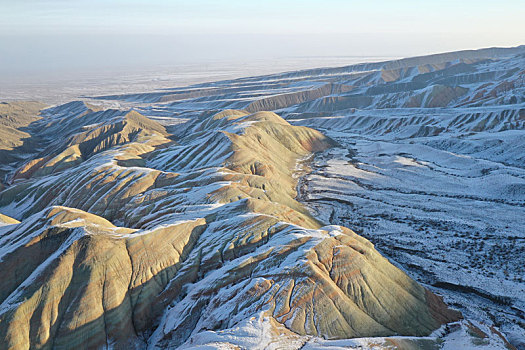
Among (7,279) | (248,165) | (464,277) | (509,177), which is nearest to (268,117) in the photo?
(248,165)

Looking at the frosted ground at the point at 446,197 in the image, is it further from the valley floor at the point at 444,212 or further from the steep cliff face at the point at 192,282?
the steep cliff face at the point at 192,282

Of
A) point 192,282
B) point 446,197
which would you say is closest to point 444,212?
point 446,197

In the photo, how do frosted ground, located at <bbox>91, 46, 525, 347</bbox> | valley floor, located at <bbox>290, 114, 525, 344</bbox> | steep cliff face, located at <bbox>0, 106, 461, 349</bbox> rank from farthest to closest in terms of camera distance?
frosted ground, located at <bbox>91, 46, 525, 347</bbox> < valley floor, located at <bbox>290, 114, 525, 344</bbox> < steep cliff face, located at <bbox>0, 106, 461, 349</bbox>

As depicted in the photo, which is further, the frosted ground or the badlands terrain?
the frosted ground

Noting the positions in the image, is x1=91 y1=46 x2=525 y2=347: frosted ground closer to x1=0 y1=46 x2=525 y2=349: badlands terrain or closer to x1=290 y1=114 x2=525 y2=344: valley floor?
x1=290 y1=114 x2=525 y2=344: valley floor

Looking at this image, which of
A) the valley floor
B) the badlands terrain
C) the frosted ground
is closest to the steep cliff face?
the badlands terrain

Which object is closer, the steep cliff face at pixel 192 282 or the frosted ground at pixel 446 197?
the steep cliff face at pixel 192 282

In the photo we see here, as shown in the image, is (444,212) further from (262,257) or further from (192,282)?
(192,282)

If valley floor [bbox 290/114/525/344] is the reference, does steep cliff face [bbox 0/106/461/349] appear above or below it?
above

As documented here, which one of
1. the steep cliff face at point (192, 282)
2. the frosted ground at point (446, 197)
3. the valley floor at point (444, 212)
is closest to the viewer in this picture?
the steep cliff face at point (192, 282)

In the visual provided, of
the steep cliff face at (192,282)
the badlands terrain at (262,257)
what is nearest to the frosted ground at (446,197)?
the badlands terrain at (262,257)

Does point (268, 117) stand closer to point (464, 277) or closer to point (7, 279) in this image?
point (464, 277)

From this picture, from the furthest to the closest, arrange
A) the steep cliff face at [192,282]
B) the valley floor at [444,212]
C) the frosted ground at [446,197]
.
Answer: the frosted ground at [446,197], the valley floor at [444,212], the steep cliff face at [192,282]
